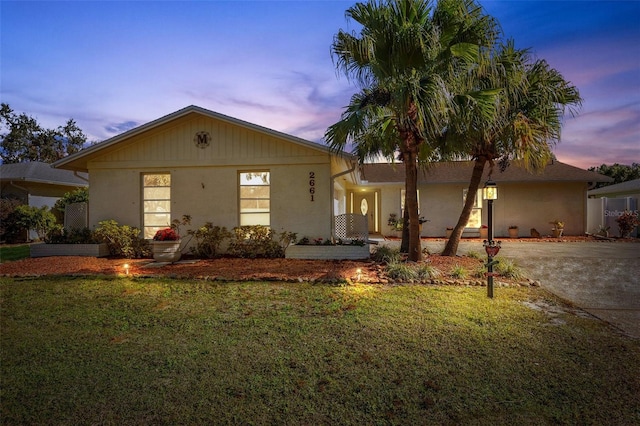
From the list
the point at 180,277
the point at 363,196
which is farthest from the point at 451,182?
the point at 180,277

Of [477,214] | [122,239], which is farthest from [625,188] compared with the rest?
[122,239]

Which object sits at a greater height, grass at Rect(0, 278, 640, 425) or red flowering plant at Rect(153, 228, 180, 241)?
red flowering plant at Rect(153, 228, 180, 241)

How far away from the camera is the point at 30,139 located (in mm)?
33812

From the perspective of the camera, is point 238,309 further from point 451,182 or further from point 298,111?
point 451,182

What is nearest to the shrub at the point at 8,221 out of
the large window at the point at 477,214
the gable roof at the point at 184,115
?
the gable roof at the point at 184,115

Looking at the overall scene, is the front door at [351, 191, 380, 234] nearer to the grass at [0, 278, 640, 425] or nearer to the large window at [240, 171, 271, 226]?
the large window at [240, 171, 271, 226]

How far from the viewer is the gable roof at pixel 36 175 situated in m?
16.0

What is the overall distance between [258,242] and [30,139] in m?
36.7

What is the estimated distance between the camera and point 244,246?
10117 millimetres

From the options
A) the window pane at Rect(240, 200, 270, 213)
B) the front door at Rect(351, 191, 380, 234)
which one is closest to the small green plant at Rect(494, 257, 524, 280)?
the window pane at Rect(240, 200, 270, 213)

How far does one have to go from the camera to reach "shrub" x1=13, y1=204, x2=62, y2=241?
14.8 metres

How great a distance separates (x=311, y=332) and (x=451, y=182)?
14183mm

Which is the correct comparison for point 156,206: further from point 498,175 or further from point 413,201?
point 498,175

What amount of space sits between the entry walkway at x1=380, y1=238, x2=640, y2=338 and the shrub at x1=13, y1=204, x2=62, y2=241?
16.5 m
